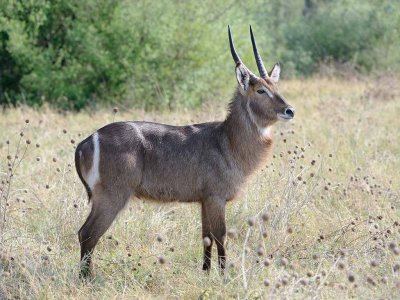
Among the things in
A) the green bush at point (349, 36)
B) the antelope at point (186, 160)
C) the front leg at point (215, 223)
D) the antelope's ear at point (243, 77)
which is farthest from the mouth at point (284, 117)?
the green bush at point (349, 36)

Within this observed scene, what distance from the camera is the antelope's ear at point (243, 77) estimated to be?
5.19m

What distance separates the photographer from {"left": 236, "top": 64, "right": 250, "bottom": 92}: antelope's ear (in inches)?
204

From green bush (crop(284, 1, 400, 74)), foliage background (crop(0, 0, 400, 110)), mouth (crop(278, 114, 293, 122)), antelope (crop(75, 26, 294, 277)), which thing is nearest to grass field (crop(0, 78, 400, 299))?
antelope (crop(75, 26, 294, 277))

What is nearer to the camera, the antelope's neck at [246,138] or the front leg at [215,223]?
the front leg at [215,223]

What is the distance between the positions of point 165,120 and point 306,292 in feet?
21.5

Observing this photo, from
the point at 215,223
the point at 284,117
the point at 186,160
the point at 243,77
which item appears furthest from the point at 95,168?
the point at 284,117

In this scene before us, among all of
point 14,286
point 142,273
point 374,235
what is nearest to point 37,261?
point 14,286

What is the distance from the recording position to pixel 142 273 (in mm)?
4738

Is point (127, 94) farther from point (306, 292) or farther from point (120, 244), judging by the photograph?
point (306, 292)

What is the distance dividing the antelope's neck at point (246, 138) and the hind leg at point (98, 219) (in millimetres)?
961

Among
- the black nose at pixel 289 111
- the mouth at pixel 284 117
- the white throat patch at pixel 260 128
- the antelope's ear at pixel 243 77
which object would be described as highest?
the antelope's ear at pixel 243 77

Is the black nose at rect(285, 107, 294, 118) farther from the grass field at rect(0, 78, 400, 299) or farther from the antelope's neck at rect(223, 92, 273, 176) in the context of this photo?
the grass field at rect(0, 78, 400, 299)

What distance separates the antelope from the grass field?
33 centimetres

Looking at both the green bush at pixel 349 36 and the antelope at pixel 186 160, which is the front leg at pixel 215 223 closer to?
the antelope at pixel 186 160
